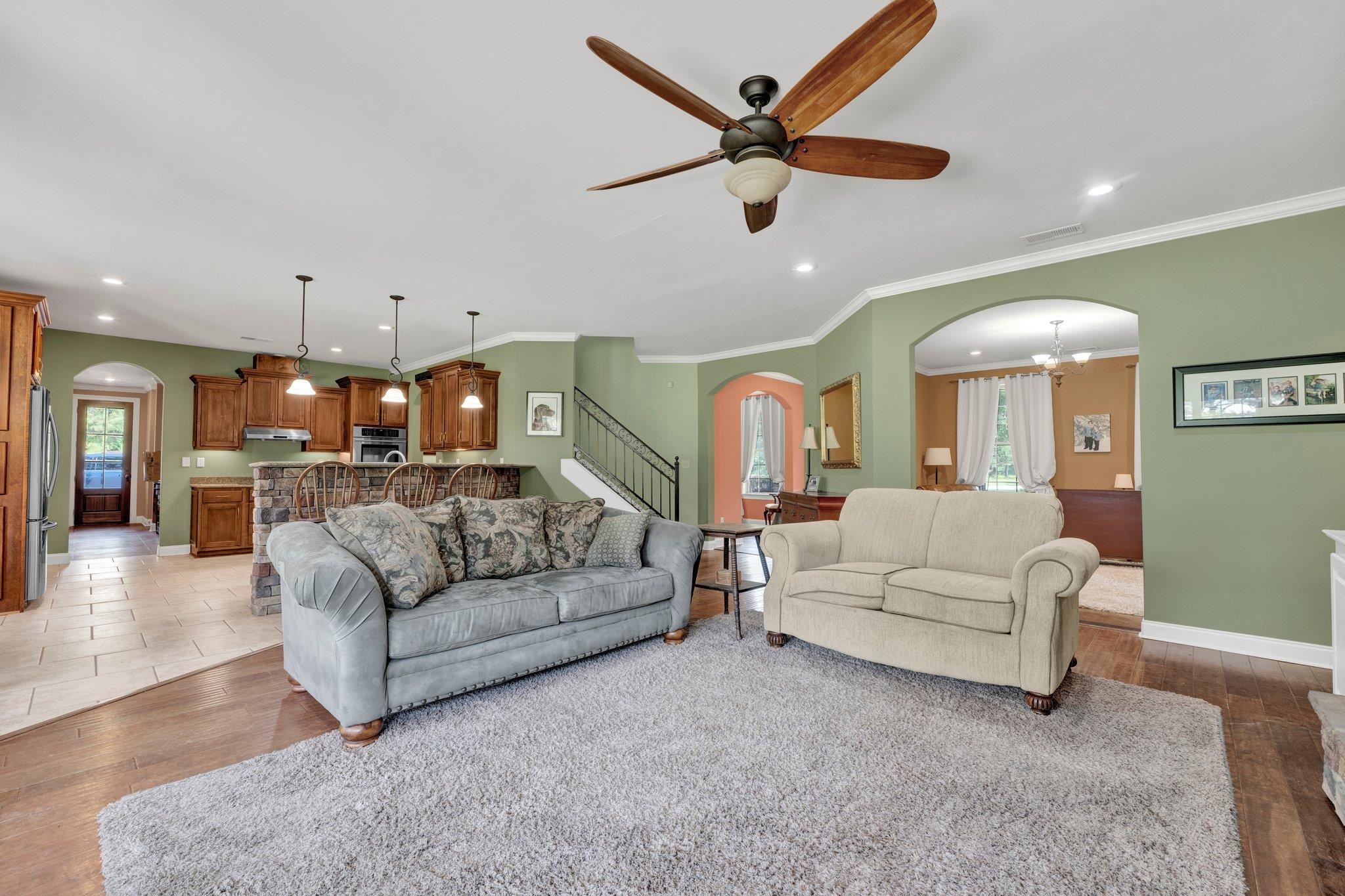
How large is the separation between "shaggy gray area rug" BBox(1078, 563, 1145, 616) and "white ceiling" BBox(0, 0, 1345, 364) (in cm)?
277

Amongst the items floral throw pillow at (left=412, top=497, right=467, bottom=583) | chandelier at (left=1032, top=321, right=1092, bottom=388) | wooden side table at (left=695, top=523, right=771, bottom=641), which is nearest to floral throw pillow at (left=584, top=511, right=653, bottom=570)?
wooden side table at (left=695, top=523, right=771, bottom=641)

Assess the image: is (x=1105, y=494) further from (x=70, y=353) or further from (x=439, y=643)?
(x=70, y=353)

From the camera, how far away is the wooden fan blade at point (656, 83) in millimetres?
1688

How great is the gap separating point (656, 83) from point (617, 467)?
618cm

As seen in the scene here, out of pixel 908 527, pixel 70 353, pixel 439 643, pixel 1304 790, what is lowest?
pixel 1304 790

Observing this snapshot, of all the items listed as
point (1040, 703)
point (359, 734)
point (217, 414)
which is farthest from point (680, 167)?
point (217, 414)

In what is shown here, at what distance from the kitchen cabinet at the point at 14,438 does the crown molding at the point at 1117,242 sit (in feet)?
21.7

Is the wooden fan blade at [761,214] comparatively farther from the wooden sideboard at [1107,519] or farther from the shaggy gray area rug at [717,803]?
the wooden sideboard at [1107,519]

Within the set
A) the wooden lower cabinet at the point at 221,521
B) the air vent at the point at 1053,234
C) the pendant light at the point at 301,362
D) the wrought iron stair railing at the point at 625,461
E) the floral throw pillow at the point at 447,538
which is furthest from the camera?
the wrought iron stair railing at the point at 625,461

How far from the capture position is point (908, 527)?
3.52 m

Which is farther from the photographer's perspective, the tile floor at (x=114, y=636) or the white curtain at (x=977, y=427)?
the white curtain at (x=977, y=427)

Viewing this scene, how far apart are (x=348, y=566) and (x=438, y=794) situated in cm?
91

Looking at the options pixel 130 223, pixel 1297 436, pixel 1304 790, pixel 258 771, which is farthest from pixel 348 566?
pixel 1297 436

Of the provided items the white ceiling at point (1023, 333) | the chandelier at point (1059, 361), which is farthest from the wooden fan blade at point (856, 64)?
the chandelier at point (1059, 361)
